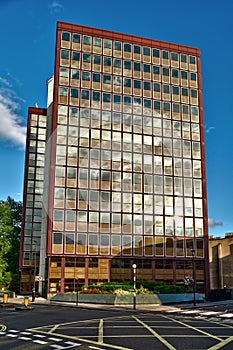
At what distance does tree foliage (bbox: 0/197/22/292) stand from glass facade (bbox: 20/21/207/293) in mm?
20189

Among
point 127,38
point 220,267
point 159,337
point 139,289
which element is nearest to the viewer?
point 159,337

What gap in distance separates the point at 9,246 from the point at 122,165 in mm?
28526

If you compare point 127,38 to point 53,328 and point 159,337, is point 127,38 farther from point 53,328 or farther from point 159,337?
point 159,337

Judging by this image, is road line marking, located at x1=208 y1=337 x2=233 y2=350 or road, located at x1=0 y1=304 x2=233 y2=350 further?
road, located at x1=0 y1=304 x2=233 y2=350

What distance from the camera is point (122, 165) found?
65.1m

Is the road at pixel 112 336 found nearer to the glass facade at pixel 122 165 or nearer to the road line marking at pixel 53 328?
the road line marking at pixel 53 328

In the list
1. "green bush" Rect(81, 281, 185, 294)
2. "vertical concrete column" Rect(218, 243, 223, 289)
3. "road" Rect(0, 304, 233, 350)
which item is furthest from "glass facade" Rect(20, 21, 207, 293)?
"road" Rect(0, 304, 233, 350)

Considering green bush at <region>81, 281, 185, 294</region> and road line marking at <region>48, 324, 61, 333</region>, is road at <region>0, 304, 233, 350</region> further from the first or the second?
green bush at <region>81, 281, 185, 294</region>

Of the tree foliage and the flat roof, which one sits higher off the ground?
the flat roof

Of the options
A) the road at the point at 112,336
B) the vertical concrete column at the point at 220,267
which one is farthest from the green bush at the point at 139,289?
the vertical concrete column at the point at 220,267

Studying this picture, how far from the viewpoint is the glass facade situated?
200 ft

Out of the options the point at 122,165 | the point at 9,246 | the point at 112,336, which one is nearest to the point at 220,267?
the point at 122,165

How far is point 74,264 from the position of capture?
59.7 m

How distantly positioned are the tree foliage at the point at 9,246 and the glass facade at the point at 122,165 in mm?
20189
